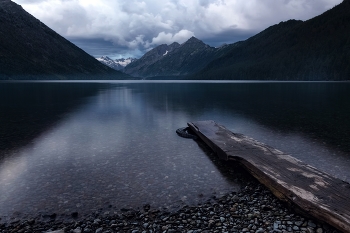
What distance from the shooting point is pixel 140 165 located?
1420cm

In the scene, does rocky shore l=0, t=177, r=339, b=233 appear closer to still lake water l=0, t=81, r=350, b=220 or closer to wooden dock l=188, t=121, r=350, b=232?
wooden dock l=188, t=121, r=350, b=232

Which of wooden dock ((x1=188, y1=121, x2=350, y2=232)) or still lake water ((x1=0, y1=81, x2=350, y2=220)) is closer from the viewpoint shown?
wooden dock ((x1=188, y1=121, x2=350, y2=232))

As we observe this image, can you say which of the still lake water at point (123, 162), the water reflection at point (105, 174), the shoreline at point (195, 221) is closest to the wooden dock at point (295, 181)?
the shoreline at point (195, 221)

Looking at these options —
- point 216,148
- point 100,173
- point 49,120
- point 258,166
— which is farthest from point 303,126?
point 49,120

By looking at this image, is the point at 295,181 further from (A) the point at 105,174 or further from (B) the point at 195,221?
(A) the point at 105,174

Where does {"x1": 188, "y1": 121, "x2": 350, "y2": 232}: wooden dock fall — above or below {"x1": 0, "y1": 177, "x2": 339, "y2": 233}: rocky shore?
above

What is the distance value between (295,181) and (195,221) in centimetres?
442

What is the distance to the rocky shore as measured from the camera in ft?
27.1

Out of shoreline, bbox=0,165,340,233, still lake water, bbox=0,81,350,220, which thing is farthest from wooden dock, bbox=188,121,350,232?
still lake water, bbox=0,81,350,220

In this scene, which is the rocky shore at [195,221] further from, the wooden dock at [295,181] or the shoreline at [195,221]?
the wooden dock at [295,181]

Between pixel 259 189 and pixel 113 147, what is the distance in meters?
10.1

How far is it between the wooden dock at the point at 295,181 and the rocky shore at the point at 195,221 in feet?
1.53

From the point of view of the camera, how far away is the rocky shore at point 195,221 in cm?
826

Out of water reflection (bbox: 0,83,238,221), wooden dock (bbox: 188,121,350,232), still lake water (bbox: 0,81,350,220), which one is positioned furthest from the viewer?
still lake water (bbox: 0,81,350,220)
